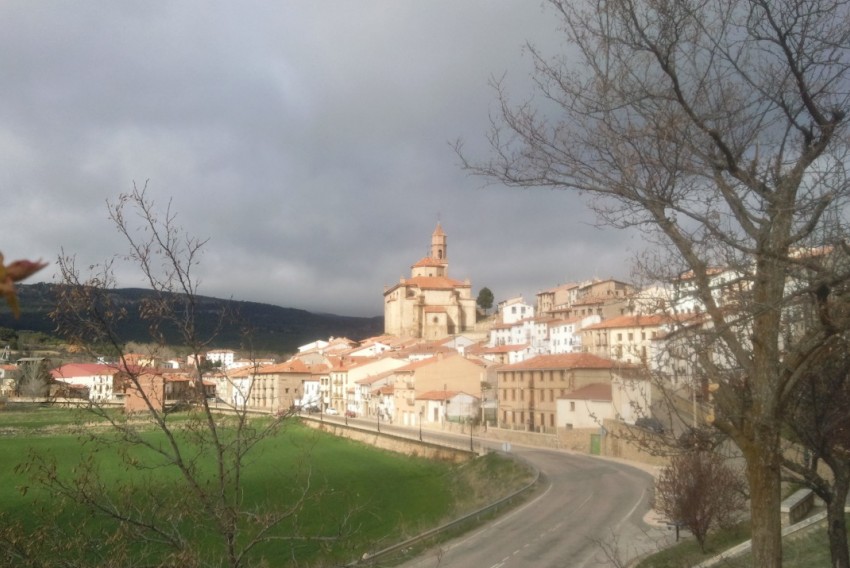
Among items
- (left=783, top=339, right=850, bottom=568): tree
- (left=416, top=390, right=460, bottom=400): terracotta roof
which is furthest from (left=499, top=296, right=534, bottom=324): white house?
(left=783, top=339, right=850, bottom=568): tree

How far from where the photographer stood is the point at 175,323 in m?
5.26

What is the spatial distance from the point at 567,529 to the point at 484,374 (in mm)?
43305

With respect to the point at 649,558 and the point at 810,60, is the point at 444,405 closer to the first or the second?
the point at 649,558

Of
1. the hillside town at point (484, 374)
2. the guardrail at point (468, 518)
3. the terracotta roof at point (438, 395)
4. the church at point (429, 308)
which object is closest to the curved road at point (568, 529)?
the guardrail at point (468, 518)

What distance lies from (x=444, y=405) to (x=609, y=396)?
2086 cm

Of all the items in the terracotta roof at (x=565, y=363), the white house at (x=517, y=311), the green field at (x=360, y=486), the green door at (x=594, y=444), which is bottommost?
the green field at (x=360, y=486)

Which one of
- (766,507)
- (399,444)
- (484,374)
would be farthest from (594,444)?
(766,507)

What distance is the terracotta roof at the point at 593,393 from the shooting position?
140 ft

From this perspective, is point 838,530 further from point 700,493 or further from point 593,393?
point 593,393

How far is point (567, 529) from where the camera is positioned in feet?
78.2

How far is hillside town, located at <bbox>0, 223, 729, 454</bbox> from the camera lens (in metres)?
5.59

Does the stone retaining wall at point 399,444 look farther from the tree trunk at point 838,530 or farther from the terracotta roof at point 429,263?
the terracotta roof at point 429,263

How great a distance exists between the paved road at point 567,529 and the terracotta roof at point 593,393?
842 centimetres

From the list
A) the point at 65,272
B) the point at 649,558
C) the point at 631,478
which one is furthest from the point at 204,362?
the point at 631,478
